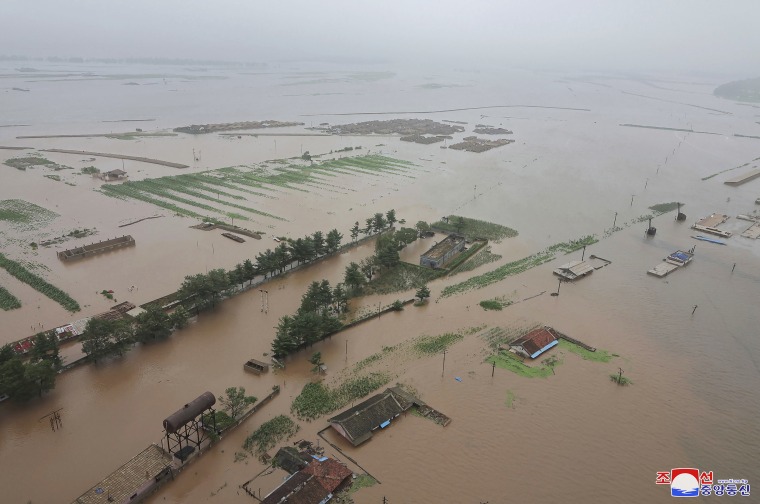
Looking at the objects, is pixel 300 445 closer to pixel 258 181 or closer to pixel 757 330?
pixel 757 330

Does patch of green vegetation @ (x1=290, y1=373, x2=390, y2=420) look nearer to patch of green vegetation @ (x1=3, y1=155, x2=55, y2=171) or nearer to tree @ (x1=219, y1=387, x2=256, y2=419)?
tree @ (x1=219, y1=387, x2=256, y2=419)

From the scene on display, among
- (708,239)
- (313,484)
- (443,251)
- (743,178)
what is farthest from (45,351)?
(743,178)

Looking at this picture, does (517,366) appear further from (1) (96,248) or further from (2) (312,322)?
(1) (96,248)

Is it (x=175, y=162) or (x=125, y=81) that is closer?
(x=175, y=162)

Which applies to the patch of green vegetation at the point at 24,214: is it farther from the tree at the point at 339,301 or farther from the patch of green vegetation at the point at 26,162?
the tree at the point at 339,301

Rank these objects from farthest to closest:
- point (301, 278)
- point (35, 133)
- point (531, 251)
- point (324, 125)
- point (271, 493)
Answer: point (324, 125), point (35, 133), point (531, 251), point (301, 278), point (271, 493)

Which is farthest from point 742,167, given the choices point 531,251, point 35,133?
point 35,133
